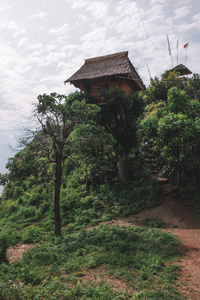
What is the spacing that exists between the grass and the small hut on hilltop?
1181 cm

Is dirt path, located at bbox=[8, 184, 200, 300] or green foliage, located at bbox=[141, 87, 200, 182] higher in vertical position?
green foliage, located at bbox=[141, 87, 200, 182]

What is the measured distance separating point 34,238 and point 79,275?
6.13 metres

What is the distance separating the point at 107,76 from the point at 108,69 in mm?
920

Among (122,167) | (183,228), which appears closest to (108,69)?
(122,167)

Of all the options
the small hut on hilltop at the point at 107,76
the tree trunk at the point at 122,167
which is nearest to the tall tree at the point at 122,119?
the tree trunk at the point at 122,167

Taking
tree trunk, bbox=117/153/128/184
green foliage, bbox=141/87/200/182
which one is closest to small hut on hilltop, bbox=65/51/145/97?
green foliage, bbox=141/87/200/182

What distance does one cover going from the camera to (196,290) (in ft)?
16.1

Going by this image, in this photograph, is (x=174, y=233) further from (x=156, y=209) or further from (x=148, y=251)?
(x=156, y=209)

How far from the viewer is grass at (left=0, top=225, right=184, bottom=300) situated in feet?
15.7

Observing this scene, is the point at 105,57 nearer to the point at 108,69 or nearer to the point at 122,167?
the point at 108,69

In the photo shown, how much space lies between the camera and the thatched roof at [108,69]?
17094mm

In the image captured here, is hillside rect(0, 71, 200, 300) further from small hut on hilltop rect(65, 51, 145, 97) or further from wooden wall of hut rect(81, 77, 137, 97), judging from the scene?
small hut on hilltop rect(65, 51, 145, 97)

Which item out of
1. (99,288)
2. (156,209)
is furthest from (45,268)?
(156,209)

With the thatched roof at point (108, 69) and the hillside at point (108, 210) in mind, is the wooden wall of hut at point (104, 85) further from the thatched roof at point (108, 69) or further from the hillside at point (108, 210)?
the hillside at point (108, 210)
